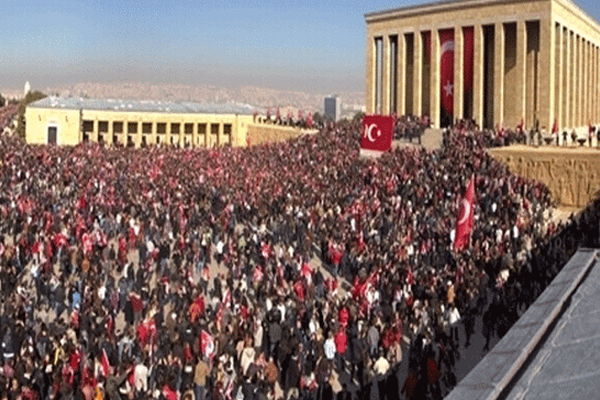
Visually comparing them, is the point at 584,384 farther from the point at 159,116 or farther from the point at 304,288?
the point at 159,116

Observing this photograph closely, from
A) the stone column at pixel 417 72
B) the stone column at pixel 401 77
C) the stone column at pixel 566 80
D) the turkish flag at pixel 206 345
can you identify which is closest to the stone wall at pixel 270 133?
the stone column at pixel 401 77

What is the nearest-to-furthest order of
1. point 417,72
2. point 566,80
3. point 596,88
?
point 566,80 < point 417,72 < point 596,88

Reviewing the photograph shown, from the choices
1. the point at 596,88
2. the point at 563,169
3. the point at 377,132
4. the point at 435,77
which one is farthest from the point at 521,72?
the point at 596,88

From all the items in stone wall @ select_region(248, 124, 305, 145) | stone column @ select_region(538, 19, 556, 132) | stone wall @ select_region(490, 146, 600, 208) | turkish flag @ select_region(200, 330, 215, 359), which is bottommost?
turkish flag @ select_region(200, 330, 215, 359)

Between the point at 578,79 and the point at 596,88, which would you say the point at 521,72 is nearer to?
the point at 578,79

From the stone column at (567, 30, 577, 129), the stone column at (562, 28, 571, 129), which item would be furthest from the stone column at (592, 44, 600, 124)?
the stone column at (562, 28, 571, 129)

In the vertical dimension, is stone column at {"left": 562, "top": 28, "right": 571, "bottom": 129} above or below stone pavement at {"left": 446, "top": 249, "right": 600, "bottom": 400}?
above

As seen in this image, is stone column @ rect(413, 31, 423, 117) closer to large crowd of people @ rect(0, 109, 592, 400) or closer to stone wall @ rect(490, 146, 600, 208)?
large crowd of people @ rect(0, 109, 592, 400)
